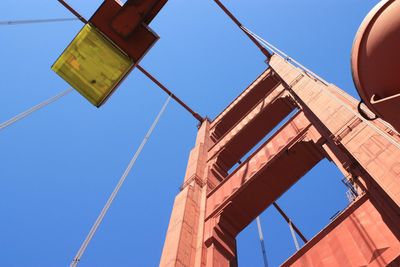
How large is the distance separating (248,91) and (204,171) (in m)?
7.19

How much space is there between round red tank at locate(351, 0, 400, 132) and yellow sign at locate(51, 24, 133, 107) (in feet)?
14.7

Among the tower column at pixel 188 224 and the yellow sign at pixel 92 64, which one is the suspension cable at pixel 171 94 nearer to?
the tower column at pixel 188 224

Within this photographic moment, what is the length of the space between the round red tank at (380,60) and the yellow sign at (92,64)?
177 inches

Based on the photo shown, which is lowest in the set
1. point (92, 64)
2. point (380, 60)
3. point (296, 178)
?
point (92, 64)

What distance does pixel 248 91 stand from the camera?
62.5 feet

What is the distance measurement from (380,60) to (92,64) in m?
5.02

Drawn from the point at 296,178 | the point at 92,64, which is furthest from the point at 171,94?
the point at 92,64

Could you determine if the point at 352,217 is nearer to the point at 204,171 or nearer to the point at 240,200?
the point at 240,200

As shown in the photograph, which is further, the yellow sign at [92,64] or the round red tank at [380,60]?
the yellow sign at [92,64]

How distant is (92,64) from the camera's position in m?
6.52

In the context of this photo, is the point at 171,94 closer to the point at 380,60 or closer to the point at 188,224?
the point at 188,224

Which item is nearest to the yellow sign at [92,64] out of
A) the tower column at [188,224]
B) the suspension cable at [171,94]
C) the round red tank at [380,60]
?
the tower column at [188,224]

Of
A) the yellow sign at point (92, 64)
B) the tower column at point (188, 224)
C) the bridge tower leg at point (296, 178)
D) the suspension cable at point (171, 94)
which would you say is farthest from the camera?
the suspension cable at point (171, 94)

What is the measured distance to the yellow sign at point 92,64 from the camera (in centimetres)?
645
